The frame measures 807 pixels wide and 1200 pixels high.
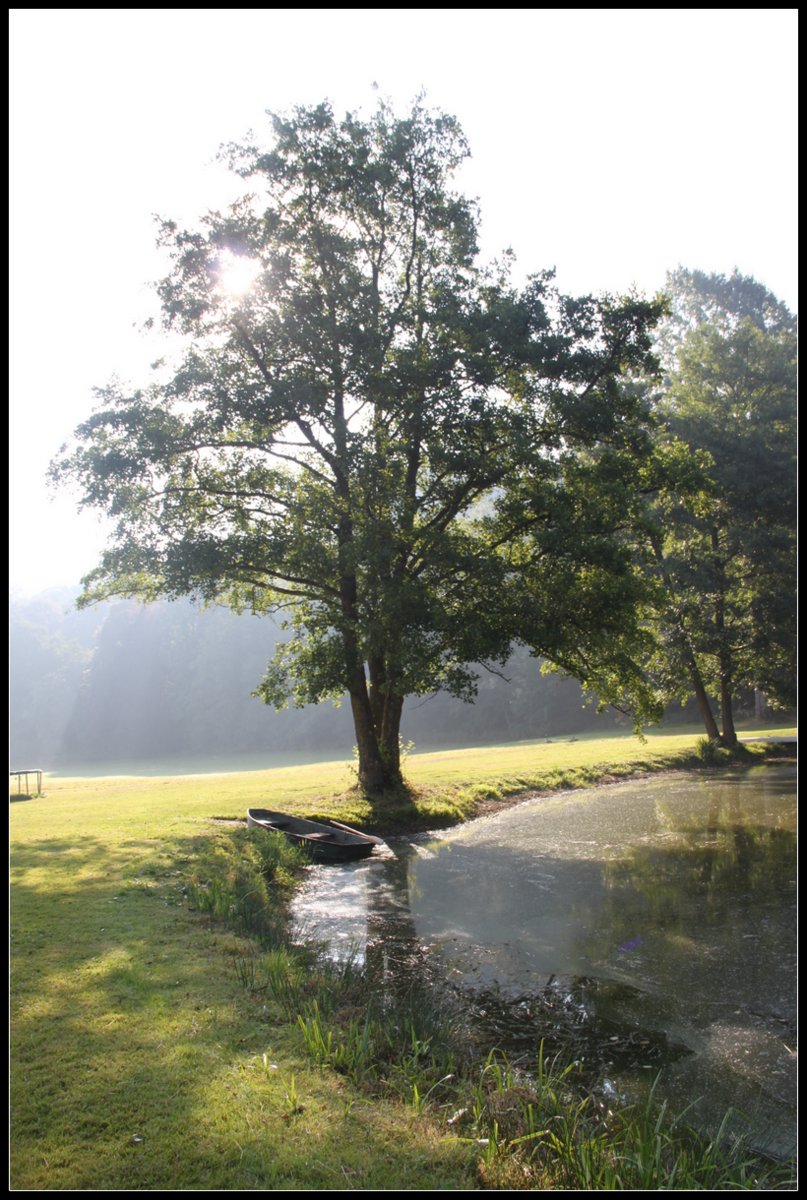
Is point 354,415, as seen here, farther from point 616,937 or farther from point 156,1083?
point 156,1083

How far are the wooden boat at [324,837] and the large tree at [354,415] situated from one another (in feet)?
11.8

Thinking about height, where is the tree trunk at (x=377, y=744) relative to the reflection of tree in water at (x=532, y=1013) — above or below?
above

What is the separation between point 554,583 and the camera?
58.7 ft

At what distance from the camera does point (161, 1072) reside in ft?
17.9

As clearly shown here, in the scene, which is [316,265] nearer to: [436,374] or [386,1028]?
[436,374]

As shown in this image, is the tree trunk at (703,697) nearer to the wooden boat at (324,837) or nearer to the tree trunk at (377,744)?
the tree trunk at (377,744)

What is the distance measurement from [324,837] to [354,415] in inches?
432

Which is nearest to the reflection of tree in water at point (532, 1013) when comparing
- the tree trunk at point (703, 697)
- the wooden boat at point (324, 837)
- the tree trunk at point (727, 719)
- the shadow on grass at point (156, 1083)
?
the shadow on grass at point (156, 1083)

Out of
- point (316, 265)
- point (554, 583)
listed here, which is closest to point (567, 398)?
point (554, 583)

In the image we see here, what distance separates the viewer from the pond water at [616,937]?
687cm

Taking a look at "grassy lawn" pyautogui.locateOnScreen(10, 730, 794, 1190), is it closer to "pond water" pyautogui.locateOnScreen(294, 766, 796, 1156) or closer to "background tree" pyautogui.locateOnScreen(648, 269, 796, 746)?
"pond water" pyautogui.locateOnScreen(294, 766, 796, 1156)

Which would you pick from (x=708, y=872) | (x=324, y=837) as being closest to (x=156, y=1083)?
(x=324, y=837)

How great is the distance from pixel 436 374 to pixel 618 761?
734 inches

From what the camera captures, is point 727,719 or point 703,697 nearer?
point 727,719
